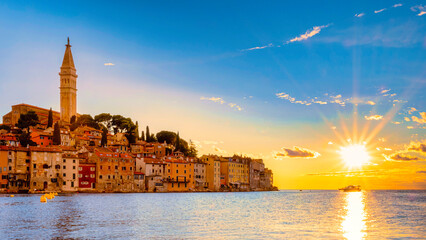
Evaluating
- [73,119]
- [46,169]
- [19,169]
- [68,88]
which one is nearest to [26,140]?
[46,169]

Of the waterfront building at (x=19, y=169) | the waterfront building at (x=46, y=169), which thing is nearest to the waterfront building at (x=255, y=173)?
the waterfront building at (x=46, y=169)

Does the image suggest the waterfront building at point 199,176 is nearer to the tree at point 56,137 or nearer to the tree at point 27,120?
the tree at point 56,137

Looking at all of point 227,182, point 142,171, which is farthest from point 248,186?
point 142,171

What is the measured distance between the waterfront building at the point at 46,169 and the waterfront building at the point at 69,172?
2.70 ft

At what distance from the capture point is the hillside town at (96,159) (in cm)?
8538

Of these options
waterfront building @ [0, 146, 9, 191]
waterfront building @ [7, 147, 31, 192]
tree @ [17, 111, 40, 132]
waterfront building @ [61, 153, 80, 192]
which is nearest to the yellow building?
waterfront building @ [61, 153, 80, 192]

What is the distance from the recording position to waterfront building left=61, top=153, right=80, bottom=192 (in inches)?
3501

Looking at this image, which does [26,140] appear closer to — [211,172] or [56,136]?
[56,136]

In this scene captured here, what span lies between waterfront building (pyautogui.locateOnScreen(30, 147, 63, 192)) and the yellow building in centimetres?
2743

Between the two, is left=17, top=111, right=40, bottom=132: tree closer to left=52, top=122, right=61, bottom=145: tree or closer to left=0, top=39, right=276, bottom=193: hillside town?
left=0, top=39, right=276, bottom=193: hillside town

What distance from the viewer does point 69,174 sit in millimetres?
89438

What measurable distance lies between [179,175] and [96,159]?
2392 cm

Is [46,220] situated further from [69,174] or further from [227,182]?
[227,182]

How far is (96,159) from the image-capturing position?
93.8 meters
